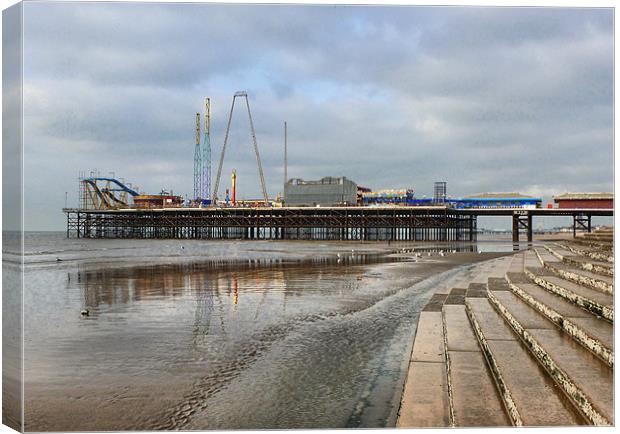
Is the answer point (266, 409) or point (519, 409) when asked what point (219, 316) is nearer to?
point (266, 409)

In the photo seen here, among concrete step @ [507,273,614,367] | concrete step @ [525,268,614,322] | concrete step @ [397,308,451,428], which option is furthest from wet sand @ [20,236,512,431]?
concrete step @ [525,268,614,322]

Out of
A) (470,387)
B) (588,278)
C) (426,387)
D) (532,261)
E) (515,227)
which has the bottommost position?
(426,387)

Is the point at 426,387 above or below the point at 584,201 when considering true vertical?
below

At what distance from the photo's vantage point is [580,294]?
5691 millimetres

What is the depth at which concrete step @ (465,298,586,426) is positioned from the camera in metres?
3.55

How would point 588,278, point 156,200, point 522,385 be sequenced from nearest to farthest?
point 522,385 < point 588,278 < point 156,200

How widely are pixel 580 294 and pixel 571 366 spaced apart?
197 centimetres

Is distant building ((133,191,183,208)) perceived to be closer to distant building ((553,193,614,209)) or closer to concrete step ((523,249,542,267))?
distant building ((553,193,614,209))

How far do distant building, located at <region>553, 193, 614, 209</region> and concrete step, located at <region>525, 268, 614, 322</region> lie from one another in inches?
2266

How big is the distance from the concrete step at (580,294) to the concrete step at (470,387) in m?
1.36

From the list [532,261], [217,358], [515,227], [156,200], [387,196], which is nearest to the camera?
[217,358]

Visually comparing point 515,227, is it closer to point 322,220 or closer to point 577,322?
point 322,220

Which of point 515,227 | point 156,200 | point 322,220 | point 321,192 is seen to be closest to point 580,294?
point 515,227

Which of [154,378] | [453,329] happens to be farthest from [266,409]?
[453,329]
